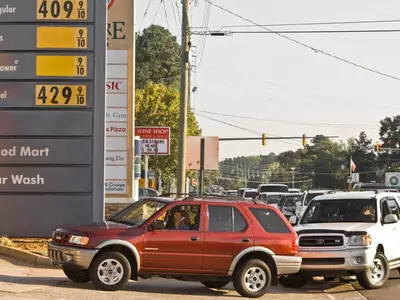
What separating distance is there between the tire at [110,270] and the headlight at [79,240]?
327mm

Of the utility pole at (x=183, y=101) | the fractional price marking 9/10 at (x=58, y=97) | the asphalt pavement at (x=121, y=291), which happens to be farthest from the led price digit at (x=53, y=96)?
the utility pole at (x=183, y=101)

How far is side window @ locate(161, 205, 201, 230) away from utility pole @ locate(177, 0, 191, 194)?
415 inches

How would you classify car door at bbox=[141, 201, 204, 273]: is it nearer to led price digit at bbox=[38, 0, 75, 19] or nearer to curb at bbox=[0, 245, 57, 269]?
curb at bbox=[0, 245, 57, 269]

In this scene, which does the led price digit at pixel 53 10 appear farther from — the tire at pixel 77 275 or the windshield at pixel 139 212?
the tire at pixel 77 275

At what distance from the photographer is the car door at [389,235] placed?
15.2 meters

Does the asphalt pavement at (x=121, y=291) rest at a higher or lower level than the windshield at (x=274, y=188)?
Answer: lower

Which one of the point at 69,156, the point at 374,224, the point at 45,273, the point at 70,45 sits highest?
the point at 70,45

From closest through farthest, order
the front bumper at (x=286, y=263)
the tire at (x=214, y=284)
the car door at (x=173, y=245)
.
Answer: the car door at (x=173, y=245) → the front bumper at (x=286, y=263) → the tire at (x=214, y=284)

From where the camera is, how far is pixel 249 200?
13.7 metres

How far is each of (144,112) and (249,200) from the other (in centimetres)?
4623

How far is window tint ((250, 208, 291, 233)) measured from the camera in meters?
13.4

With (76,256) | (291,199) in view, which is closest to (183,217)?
(76,256)

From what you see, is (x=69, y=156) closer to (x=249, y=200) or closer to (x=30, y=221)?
(x=30, y=221)

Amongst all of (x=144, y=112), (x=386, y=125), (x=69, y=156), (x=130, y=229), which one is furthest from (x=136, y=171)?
(x=386, y=125)
